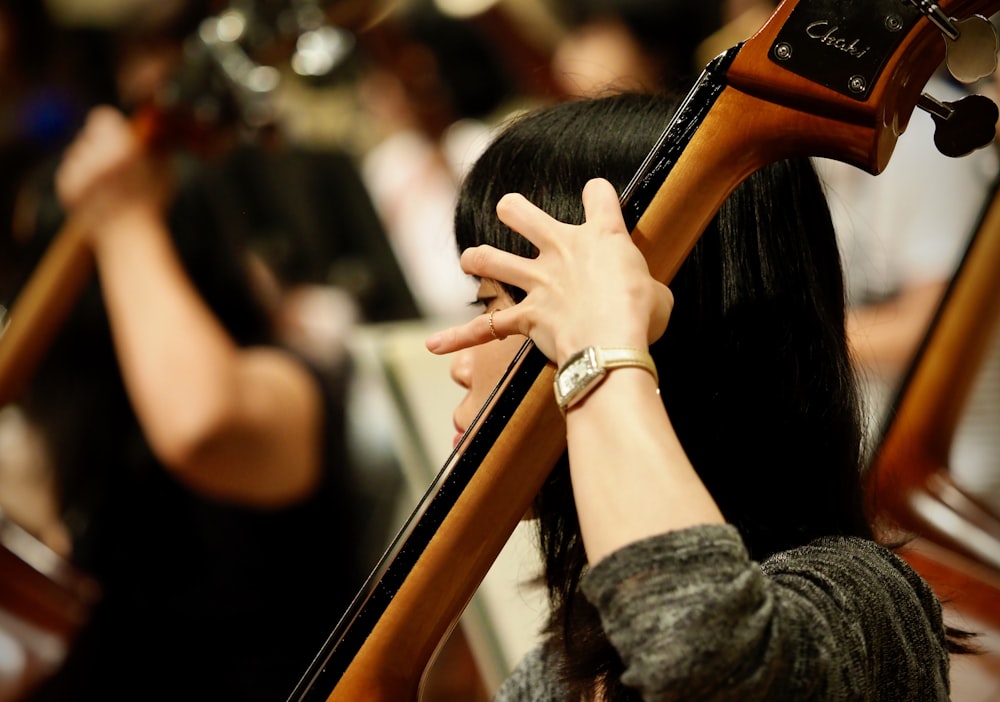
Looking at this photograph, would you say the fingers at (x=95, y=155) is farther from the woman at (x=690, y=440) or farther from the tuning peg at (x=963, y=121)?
the tuning peg at (x=963, y=121)

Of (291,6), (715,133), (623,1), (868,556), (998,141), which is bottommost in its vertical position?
(868,556)

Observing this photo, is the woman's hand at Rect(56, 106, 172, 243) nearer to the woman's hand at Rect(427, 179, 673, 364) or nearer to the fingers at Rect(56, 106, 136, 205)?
the fingers at Rect(56, 106, 136, 205)

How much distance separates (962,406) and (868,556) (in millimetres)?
453

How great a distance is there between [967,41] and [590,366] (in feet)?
0.96

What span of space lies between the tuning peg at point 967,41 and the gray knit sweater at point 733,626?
0.30m

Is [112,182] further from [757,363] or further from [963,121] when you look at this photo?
[963,121]

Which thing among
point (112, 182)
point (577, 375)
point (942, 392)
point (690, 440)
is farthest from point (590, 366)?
point (112, 182)

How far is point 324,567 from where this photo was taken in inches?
58.0

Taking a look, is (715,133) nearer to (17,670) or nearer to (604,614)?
(604,614)

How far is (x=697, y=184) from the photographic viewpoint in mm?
611

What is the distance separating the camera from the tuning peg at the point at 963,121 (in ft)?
2.10

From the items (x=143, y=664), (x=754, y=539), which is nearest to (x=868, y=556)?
(x=754, y=539)

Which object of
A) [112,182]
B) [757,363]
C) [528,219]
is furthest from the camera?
[112,182]

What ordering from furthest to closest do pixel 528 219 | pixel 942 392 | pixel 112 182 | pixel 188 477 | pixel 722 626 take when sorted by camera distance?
pixel 112 182 < pixel 188 477 < pixel 942 392 < pixel 528 219 < pixel 722 626
